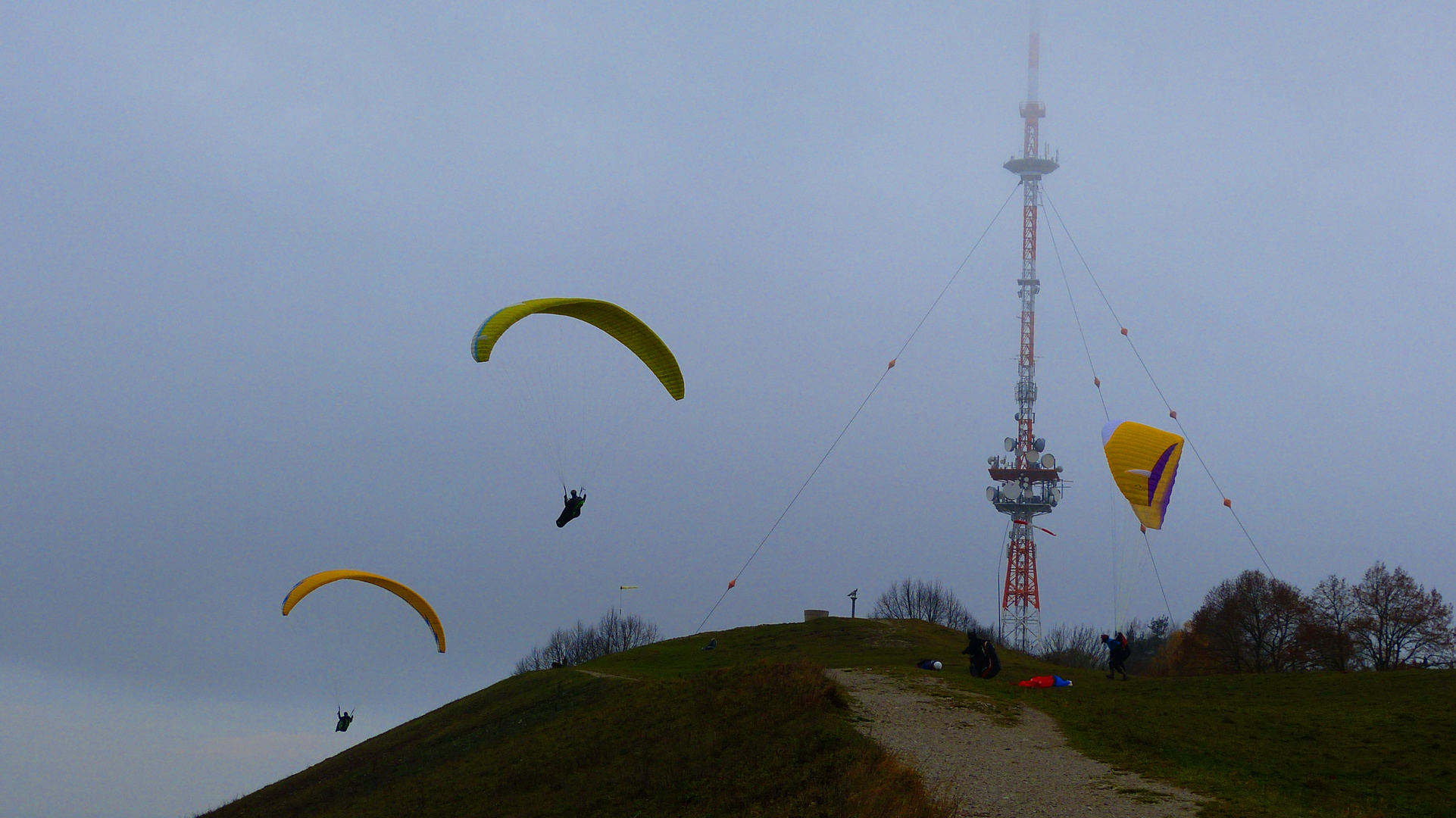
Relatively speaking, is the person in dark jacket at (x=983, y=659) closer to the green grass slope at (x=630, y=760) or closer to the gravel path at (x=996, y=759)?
the gravel path at (x=996, y=759)

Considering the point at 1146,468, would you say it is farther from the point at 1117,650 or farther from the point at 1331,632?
the point at 1331,632

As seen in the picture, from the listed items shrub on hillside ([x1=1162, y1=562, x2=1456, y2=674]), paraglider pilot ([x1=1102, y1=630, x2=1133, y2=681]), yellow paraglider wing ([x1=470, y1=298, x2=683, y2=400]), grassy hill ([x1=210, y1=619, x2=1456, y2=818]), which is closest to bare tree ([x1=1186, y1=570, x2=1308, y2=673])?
shrub on hillside ([x1=1162, y1=562, x2=1456, y2=674])

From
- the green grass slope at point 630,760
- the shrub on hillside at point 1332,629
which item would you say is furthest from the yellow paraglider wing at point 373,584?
the shrub on hillside at point 1332,629

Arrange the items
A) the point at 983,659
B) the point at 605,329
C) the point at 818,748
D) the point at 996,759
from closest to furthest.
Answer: the point at 996,759 → the point at 818,748 → the point at 605,329 → the point at 983,659

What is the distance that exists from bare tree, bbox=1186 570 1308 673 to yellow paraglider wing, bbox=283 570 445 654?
33486mm

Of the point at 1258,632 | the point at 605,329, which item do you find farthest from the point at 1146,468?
the point at 1258,632

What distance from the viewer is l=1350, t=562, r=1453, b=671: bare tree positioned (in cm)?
4206

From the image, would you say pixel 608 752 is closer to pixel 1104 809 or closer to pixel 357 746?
pixel 1104 809

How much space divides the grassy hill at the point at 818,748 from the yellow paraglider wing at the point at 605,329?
8.30m

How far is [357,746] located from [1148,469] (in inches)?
1298

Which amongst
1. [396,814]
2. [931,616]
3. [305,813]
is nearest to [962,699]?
[396,814]

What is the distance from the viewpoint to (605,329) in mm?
27172

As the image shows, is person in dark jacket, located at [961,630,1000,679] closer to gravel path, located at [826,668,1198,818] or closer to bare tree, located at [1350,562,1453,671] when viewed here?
gravel path, located at [826,668,1198,818]

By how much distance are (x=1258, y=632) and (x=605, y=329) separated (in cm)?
3491
